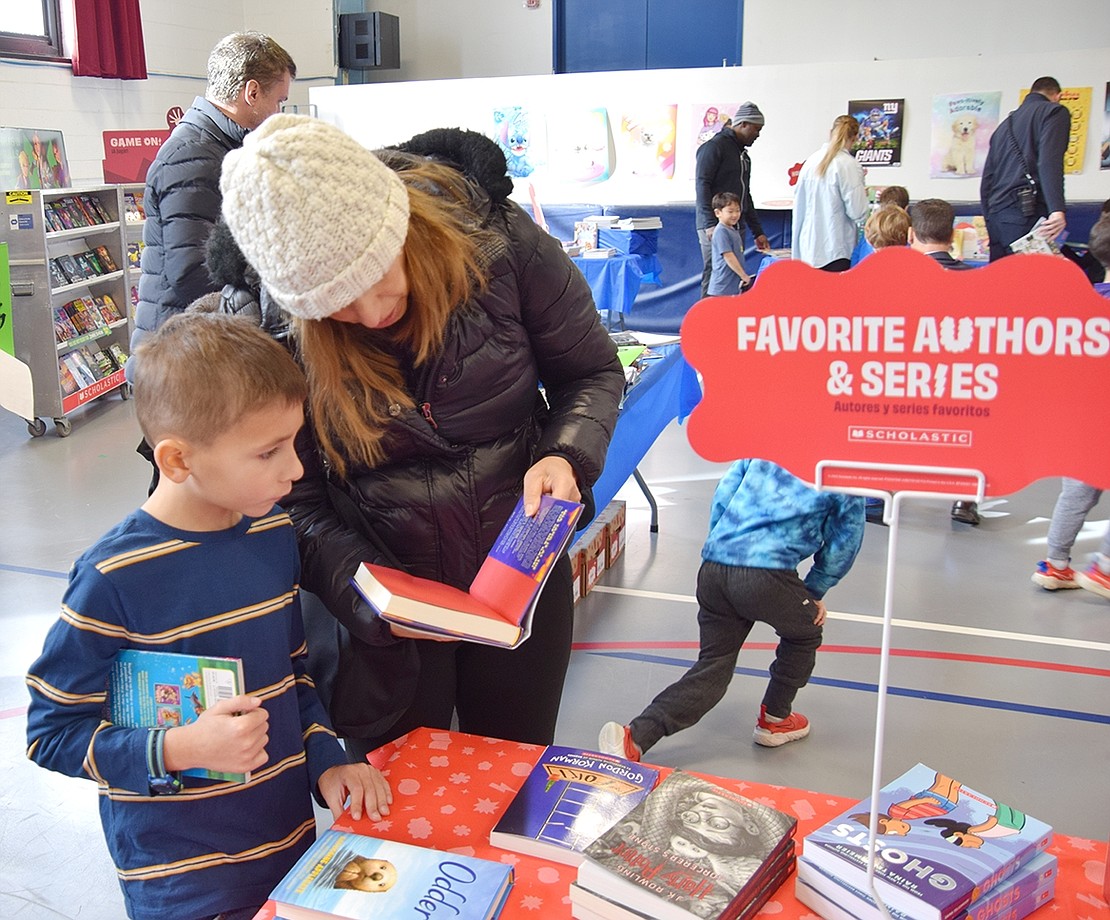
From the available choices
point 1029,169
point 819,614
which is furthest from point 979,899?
point 1029,169

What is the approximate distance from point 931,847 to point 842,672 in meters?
2.04

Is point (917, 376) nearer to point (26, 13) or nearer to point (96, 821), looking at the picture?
point (96, 821)

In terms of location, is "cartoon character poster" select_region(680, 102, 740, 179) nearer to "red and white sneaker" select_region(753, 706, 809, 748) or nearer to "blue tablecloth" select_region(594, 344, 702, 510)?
"blue tablecloth" select_region(594, 344, 702, 510)

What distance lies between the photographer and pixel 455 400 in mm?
1425

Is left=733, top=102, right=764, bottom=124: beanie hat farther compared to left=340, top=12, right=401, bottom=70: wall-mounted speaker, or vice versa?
left=340, top=12, right=401, bottom=70: wall-mounted speaker

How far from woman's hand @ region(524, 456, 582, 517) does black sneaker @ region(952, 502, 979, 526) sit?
3.32 m

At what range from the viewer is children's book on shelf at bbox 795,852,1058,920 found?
40.4 inches

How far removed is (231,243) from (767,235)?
7.69 m

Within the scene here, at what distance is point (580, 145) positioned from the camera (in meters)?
9.05

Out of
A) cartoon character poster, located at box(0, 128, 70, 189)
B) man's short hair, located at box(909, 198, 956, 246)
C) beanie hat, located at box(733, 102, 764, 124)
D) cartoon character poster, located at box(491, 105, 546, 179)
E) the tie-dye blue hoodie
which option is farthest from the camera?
cartoon character poster, located at box(491, 105, 546, 179)

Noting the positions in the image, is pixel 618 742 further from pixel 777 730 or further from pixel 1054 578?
pixel 1054 578

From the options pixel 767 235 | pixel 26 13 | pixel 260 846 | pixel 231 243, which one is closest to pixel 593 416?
pixel 231 243

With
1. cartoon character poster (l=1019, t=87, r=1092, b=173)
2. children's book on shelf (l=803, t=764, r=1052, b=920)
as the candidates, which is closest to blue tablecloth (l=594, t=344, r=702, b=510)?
children's book on shelf (l=803, t=764, r=1052, b=920)

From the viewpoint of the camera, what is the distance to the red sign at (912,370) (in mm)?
907
